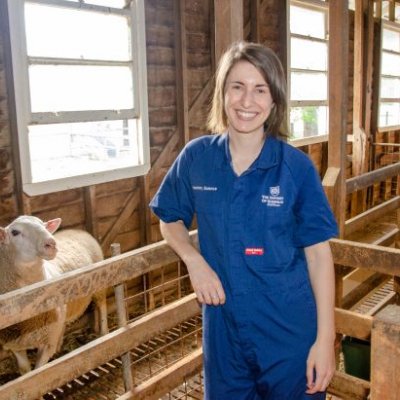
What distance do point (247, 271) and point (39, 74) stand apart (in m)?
Result: 2.87

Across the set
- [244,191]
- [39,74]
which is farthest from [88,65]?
[244,191]

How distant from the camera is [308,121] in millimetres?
6957

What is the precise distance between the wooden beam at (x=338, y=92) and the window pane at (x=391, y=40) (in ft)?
21.9

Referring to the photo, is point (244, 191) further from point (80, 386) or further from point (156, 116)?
point (156, 116)

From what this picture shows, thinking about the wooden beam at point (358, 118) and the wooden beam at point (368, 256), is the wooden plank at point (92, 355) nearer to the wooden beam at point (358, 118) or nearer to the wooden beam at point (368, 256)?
the wooden beam at point (368, 256)

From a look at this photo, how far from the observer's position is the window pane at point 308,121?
670 centimetres

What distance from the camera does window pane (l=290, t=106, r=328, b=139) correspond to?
670 centimetres

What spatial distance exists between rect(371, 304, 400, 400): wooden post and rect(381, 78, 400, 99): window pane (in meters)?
8.88

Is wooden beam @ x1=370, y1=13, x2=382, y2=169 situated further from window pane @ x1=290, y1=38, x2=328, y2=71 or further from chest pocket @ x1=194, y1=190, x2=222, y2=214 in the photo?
chest pocket @ x1=194, y1=190, x2=222, y2=214

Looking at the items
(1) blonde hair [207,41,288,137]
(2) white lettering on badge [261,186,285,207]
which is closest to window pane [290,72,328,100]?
(1) blonde hair [207,41,288,137]

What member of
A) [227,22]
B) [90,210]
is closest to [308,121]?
[90,210]

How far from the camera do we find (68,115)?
12.6ft

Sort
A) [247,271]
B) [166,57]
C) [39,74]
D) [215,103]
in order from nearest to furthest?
[247,271] < [215,103] < [39,74] < [166,57]

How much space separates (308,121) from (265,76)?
576cm
